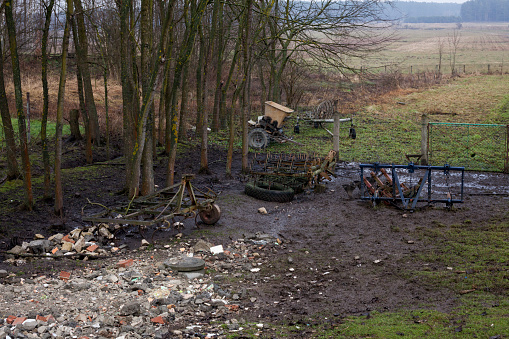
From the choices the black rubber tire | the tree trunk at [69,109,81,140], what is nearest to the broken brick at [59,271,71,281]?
the black rubber tire

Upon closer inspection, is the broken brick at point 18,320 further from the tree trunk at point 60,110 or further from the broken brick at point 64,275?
the tree trunk at point 60,110

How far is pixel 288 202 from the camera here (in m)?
13.2

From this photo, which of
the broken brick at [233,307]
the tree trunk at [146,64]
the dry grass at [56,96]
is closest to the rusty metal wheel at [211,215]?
the tree trunk at [146,64]

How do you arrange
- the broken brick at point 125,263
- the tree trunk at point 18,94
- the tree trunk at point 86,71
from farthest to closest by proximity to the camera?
the tree trunk at point 86,71
the tree trunk at point 18,94
the broken brick at point 125,263

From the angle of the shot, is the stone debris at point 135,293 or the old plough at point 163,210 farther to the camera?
the old plough at point 163,210

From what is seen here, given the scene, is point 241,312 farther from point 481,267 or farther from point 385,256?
point 481,267

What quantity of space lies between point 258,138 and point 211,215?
443 inches

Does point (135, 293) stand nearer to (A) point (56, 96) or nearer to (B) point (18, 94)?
(B) point (18, 94)

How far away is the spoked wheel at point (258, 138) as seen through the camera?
2114cm

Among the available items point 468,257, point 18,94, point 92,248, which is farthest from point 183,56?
point 468,257

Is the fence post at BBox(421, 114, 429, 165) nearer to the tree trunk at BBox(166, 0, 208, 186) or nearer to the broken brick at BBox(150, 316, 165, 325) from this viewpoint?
the tree trunk at BBox(166, 0, 208, 186)

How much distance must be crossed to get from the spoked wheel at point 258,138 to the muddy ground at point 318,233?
537 cm

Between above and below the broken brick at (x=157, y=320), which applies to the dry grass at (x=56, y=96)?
above

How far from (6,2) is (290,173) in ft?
28.4
